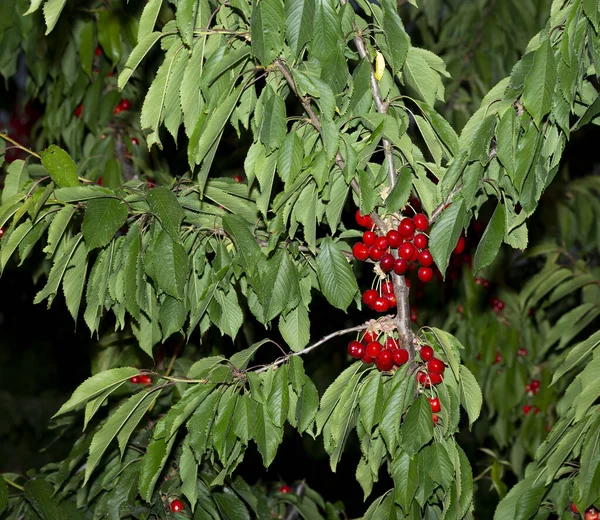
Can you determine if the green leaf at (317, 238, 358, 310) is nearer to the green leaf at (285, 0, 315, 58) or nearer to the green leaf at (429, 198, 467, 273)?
the green leaf at (429, 198, 467, 273)

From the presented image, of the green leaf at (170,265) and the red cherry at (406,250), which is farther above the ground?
the green leaf at (170,265)

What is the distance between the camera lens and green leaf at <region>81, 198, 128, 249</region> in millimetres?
948

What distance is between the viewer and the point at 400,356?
3.47 ft

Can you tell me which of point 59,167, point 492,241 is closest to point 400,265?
point 492,241

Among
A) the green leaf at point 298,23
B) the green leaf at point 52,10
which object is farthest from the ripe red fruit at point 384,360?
the green leaf at point 52,10

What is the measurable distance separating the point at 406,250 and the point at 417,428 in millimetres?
218

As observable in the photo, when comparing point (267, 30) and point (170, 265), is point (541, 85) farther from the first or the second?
point (170, 265)

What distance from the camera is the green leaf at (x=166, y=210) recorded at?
3.19ft

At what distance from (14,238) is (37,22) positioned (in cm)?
122

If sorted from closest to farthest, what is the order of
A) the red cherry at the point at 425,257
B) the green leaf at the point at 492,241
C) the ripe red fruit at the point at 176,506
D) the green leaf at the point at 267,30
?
the green leaf at the point at 267,30 → the green leaf at the point at 492,241 → the red cherry at the point at 425,257 → the ripe red fruit at the point at 176,506

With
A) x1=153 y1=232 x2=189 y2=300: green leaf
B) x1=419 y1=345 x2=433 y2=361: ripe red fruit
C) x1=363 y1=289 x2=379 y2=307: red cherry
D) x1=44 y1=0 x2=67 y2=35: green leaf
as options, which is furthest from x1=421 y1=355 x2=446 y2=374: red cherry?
x1=44 y1=0 x2=67 y2=35: green leaf

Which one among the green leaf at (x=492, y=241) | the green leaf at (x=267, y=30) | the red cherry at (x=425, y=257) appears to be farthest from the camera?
the red cherry at (x=425, y=257)

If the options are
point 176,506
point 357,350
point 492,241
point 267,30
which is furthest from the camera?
point 176,506

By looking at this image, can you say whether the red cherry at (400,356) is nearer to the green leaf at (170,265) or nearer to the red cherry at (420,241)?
the red cherry at (420,241)
